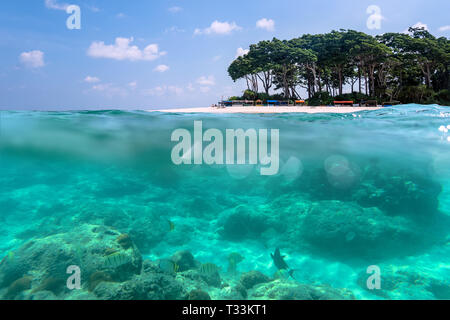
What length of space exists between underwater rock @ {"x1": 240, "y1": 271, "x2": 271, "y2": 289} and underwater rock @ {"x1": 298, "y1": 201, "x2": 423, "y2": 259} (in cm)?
329

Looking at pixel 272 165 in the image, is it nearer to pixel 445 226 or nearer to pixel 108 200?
pixel 445 226

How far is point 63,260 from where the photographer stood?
6.75m

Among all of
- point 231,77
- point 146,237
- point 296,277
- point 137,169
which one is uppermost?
point 231,77

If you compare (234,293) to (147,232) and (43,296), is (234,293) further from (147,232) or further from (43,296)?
(147,232)

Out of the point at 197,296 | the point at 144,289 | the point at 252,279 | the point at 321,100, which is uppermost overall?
the point at 321,100

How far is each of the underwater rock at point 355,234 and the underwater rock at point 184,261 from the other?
15.0ft

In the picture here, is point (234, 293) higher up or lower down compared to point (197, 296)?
lower down

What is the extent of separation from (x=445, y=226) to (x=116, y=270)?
13814mm

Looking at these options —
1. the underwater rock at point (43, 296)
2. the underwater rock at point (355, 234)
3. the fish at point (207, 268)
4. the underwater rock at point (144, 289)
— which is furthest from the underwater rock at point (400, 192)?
the underwater rock at point (43, 296)

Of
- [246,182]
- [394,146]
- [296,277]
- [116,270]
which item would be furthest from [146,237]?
[394,146]

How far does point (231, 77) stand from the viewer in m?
47.6

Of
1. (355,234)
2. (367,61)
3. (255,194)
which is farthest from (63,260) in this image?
(367,61)

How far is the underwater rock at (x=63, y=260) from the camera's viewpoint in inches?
248

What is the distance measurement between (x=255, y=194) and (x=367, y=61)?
32.7 metres
